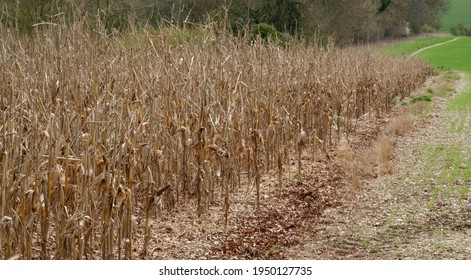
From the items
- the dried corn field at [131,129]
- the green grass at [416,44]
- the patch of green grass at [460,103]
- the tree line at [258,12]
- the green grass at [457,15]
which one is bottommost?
the green grass at [457,15]

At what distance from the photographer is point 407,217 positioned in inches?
327

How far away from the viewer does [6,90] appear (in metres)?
7.75

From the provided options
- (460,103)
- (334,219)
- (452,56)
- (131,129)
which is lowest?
(452,56)

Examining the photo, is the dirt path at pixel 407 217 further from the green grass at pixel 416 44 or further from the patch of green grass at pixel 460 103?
the green grass at pixel 416 44

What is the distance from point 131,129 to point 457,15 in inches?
3555

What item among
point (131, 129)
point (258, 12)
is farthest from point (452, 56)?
point (131, 129)

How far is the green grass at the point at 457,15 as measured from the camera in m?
84.6

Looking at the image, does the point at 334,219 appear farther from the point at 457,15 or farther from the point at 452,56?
the point at 457,15

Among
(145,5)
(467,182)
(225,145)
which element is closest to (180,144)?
(225,145)

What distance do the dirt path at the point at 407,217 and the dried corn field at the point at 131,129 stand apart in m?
0.96

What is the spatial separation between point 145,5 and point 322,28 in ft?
24.1

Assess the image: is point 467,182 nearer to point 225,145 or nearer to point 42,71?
point 225,145

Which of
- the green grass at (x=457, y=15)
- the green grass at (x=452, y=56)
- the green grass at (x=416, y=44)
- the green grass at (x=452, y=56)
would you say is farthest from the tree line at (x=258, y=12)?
the green grass at (x=457, y=15)

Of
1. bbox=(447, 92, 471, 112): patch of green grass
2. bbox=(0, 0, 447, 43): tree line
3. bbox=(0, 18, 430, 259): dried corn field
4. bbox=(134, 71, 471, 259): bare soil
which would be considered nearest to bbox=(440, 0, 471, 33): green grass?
bbox=(0, 0, 447, 43): tree line
